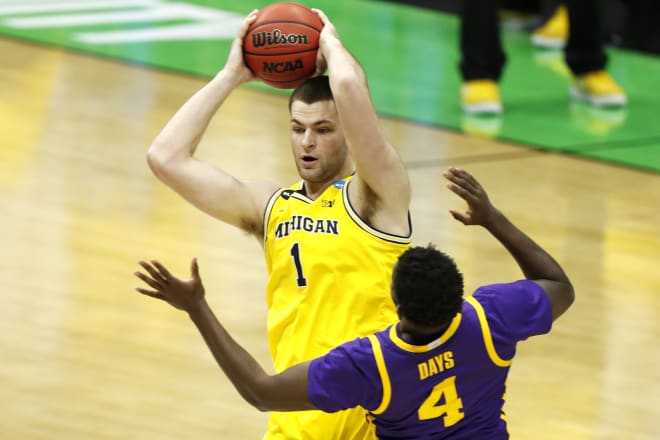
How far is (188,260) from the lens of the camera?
21.8 ft

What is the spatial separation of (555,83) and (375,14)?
2.53m

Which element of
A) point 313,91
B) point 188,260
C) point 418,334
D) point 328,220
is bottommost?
point 188,260

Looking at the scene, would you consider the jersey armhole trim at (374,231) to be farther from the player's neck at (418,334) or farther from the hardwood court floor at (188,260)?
the hardwood court floor at (188,260)

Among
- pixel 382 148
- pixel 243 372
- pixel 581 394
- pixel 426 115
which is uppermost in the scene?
pixel 382 148

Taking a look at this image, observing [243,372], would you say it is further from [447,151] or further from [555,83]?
[555,83]

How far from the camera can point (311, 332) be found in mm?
3779

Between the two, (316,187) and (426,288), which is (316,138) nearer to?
(316,187)

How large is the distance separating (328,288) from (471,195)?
1.43 ft

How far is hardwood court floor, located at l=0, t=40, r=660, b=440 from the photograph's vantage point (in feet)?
17.5

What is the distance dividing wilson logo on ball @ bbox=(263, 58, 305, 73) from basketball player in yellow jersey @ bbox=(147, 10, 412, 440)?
167 mm

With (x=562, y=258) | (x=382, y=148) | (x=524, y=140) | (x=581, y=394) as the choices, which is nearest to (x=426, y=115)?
(x=524, y=140)

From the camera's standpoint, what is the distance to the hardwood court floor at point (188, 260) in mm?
5340

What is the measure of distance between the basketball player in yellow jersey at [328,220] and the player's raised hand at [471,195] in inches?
6.6

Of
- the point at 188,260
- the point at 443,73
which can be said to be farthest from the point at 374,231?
the point at 443,73
